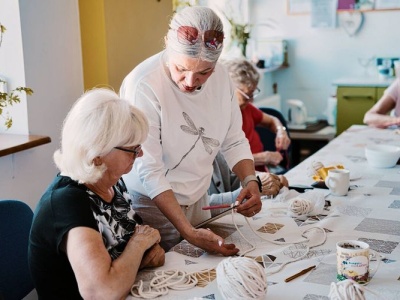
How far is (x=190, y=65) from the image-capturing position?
5.78 feet

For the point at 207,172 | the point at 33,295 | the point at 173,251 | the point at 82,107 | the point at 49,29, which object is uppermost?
the point at 49,29

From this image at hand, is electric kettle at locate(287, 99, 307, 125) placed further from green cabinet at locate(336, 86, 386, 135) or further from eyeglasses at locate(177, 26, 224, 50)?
eyeglasses at locate(177, 26, 224, 50)

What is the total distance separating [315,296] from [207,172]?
73 centimetres

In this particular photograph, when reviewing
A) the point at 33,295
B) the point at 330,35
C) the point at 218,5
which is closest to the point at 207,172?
the point at 33,295

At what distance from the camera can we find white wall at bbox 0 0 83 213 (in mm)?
2414

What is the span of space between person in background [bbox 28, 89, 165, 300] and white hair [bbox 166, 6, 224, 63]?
29 centimetres

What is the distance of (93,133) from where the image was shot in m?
1.47

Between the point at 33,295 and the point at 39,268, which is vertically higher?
the point at 39,268

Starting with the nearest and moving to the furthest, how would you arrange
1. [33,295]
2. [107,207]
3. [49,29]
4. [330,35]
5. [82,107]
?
[82,107]
[107,207]
[33,295]
[49,29]
[330,35]

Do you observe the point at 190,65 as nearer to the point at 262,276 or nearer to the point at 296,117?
the point at 262,276

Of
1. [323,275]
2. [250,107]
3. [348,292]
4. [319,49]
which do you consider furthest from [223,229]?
[319,49]

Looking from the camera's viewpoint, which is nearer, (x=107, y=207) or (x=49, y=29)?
(x=107, y=207)

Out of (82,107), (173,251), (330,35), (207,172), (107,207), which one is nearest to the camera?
(82,107)

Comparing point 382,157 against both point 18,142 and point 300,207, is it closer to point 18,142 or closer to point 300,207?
point 300,207
